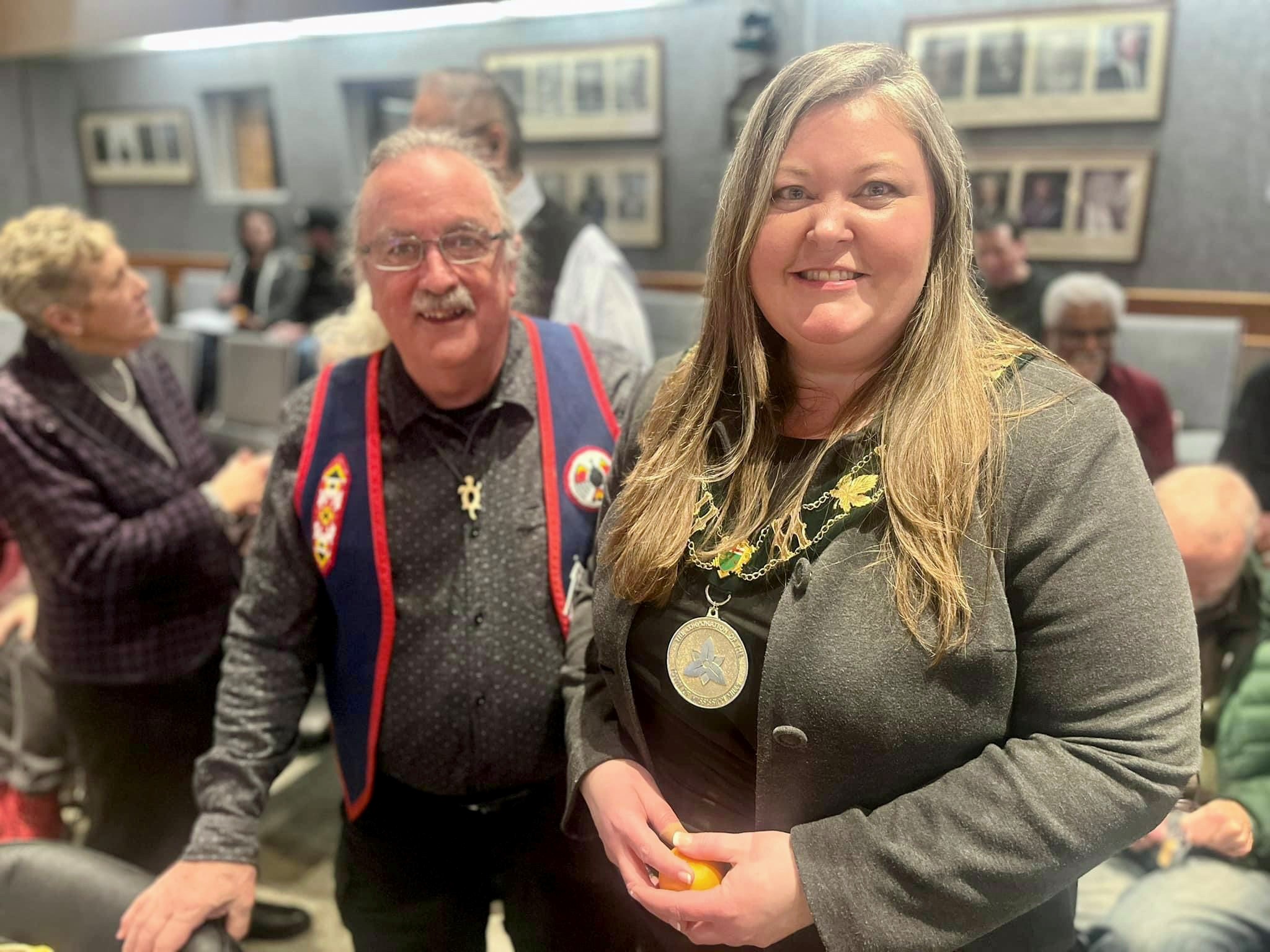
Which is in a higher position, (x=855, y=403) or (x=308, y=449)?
(x=855, y=403)

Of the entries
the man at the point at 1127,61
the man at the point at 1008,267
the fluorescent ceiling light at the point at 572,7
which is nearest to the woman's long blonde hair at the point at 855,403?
the man at the point at 1008,267

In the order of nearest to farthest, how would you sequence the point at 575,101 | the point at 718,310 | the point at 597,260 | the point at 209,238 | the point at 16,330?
the point at 718,310 < the point at 597,260 < the point at 16,330 < the point at 575,101 < the point at 209,238

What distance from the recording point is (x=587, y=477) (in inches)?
50.2

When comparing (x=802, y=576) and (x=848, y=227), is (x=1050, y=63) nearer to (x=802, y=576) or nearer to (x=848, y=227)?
(x=848, y=227)

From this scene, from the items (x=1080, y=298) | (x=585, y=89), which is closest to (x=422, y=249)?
(x=1080, y=298)

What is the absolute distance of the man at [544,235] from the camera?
1.99 m

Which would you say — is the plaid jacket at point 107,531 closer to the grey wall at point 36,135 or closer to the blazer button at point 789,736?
the blazer button at point 789,736

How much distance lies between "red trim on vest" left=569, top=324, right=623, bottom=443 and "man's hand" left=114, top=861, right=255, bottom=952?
2.57 ft

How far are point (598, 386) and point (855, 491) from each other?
1.89 ft

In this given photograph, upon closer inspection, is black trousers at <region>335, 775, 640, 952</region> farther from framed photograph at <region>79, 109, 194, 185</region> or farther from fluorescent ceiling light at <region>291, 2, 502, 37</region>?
framed photograph at <region>79, 109, 194, 185</region>

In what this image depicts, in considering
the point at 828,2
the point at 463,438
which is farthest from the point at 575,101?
the point at 463,438

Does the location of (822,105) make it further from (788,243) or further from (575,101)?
(575,101)

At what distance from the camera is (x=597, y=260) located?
2.10 m

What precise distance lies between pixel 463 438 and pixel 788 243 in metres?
0.61
